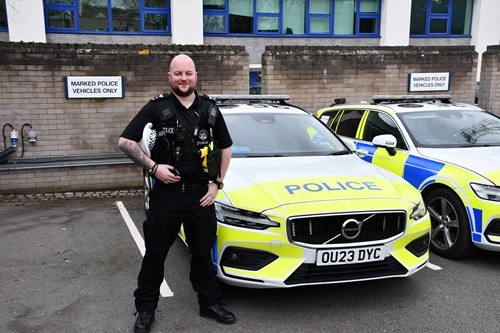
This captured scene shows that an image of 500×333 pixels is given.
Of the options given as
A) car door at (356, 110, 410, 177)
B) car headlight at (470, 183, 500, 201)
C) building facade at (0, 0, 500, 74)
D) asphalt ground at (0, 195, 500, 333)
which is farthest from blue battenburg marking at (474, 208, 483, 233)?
building facade at (0, 0, 500, 74)

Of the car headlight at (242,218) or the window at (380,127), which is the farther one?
the window at (380,127)

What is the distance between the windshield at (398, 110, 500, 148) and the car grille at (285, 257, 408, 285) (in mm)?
2218

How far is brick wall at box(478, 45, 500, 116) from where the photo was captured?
989 centimetres

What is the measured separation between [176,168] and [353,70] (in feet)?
22.7

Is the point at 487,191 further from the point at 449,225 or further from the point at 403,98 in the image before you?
the point at 403,98

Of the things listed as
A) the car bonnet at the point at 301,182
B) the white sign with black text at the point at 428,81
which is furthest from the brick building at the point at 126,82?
the car bonnet at the point at 301,182

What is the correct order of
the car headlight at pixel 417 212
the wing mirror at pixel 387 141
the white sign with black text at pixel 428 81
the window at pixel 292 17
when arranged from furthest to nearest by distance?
the window at pixel 292 17
the white sign with black text at pixel 428 81
the wing mirror at pixel 387 141
the car headlight at pixel 417 212

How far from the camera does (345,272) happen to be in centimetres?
334

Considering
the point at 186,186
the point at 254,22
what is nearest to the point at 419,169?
the point at 186,186

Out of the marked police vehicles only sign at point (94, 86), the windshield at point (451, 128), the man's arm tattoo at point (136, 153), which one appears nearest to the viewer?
the man's arm tattoo at point (136, 153)

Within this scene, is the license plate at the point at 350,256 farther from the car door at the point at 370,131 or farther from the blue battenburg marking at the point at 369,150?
the blue battenburg marking at the point at 369,150

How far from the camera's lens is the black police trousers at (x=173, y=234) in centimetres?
314

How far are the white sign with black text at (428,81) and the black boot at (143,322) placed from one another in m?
7.90

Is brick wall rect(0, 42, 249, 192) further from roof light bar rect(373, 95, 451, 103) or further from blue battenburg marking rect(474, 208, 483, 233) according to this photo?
blue battenburg marking rect(474, 208, 483, 233)
